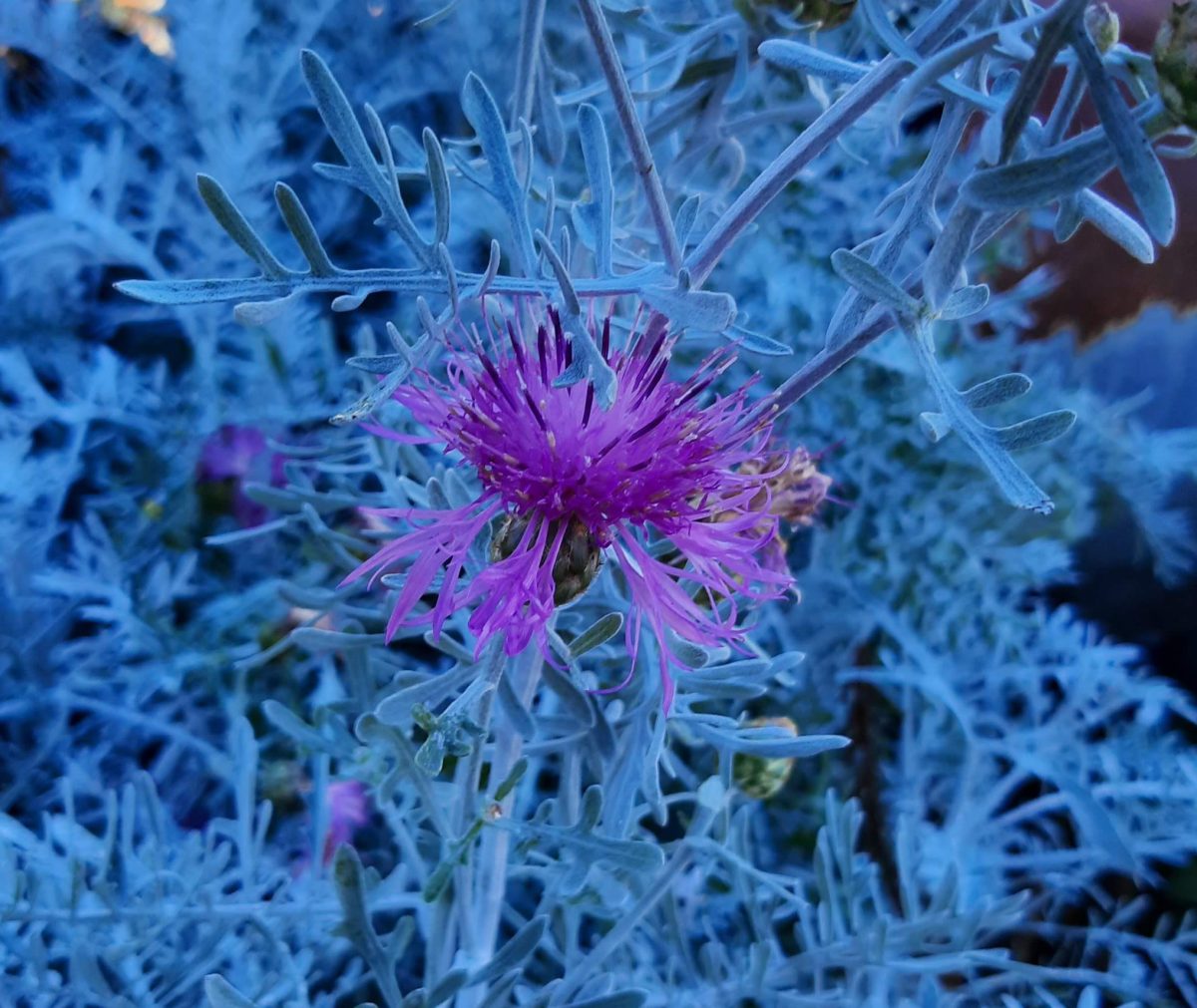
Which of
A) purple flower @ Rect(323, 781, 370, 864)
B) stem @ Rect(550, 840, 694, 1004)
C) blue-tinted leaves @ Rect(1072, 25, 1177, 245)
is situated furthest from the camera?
purple flower @ Rect(323, 781, 370, 864)

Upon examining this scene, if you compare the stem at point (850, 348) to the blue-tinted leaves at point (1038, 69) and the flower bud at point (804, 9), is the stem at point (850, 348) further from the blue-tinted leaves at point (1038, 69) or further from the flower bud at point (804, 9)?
the flower bud at point (804, 9)

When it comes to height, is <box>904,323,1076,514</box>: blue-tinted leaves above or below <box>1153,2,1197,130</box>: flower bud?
below

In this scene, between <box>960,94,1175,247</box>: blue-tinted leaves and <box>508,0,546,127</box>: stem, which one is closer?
<box>960,94,1175,247</box>: blue-tinted leaves

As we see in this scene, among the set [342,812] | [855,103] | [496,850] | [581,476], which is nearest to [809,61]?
[855,103]

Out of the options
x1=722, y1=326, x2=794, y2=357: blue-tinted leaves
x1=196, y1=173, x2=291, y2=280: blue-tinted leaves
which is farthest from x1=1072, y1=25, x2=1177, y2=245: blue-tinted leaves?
x1=196, y1=173, x2=291, y2=280: blue-tinted leaves

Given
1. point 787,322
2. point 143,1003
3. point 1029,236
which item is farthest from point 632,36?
point 1029,236

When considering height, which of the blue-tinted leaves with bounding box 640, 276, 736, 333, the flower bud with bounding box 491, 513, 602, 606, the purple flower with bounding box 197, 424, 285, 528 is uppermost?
the purple flower with bounding box 197, 424, 285, 528

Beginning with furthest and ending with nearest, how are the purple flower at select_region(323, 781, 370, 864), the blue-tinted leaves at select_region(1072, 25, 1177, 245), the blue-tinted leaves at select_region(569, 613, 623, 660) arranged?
the purple flower at select_region(323, 781, 370, 864), the blue-tinted leaves at select_region(569, 613, 623, 660), the blue-tinted leaves at select_region(1072, 25, 1177, 245)

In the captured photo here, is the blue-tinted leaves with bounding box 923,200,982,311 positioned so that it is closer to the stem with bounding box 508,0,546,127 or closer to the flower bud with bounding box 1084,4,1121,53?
the flower bud with bounding box 1084,4,1121,53
